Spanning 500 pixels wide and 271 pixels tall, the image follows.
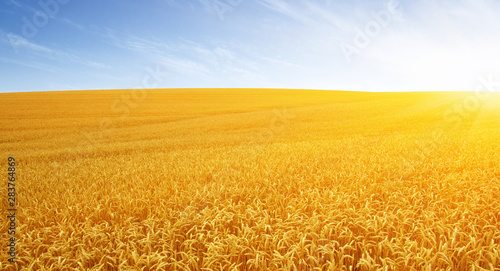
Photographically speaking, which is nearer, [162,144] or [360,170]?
[360,170]

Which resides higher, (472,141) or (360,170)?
(472,141)

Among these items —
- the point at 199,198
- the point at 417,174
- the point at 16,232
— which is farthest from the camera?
the point at 417,174

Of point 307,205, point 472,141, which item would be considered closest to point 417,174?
point 307,205

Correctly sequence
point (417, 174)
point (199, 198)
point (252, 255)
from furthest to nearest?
1. point (417, 174)
2. point (199, 198)
3. point (252, 255)

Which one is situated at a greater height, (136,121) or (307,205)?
(136,121)

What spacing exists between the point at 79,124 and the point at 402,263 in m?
26.9

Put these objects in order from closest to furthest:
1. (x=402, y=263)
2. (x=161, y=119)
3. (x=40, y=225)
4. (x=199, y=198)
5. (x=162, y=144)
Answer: (x=402, y=263)
(x=40, y=225)
(x=199, y=198)
(x=162, y=144)
(x=161, y=119)

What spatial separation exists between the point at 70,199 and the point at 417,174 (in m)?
6.82

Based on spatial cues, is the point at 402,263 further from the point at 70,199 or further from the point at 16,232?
the point at 70,199

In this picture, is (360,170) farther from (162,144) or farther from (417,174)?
(162,144)

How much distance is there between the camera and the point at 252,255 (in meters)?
2.79

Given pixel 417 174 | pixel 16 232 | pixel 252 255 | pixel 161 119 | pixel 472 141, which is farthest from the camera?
pixel 161 119

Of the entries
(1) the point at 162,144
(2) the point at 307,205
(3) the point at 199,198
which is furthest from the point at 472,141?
(1) the point at 162,144

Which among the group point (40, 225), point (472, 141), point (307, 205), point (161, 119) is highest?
point (161, 119)
